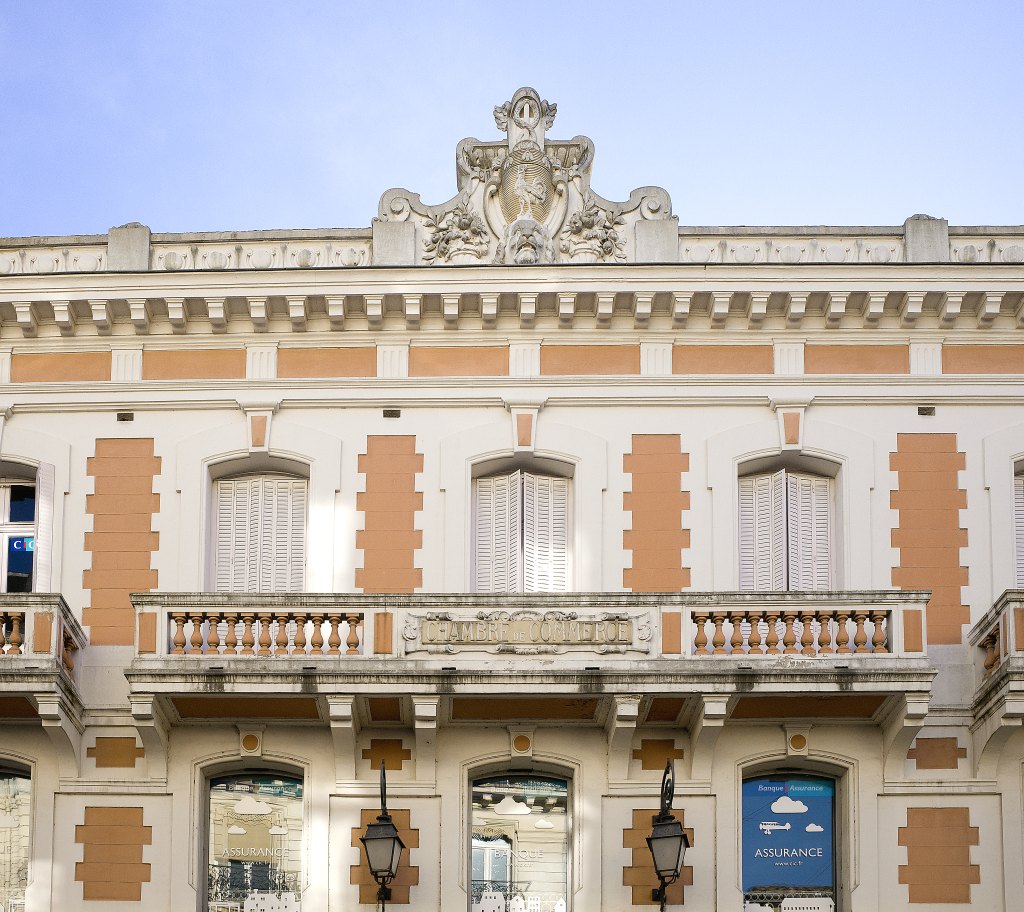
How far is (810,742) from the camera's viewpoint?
24.9 meters

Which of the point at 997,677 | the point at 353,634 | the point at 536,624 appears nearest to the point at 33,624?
the point at 353,634

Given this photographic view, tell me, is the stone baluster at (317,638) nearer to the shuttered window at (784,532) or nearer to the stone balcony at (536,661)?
the stone balcony at (536,661)

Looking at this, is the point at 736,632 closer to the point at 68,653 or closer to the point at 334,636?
the point at 334,636

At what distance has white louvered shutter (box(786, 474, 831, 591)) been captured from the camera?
26156mm

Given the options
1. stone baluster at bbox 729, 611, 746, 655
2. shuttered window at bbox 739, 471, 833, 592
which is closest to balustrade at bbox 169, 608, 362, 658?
stone baluster at bbox 729, 611, 746, 655

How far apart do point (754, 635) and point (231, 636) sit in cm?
591

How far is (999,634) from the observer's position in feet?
79.9

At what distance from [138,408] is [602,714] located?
272 inches

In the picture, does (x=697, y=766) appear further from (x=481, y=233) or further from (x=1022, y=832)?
(x=481, y=233)

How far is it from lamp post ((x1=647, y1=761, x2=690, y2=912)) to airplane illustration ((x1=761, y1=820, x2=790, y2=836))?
5.78 ft

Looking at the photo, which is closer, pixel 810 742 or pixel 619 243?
pixel 810 742

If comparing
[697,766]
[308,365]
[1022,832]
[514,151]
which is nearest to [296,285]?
[308,365]

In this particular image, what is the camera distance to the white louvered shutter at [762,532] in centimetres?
2609

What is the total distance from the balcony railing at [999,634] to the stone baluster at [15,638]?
10886mm
